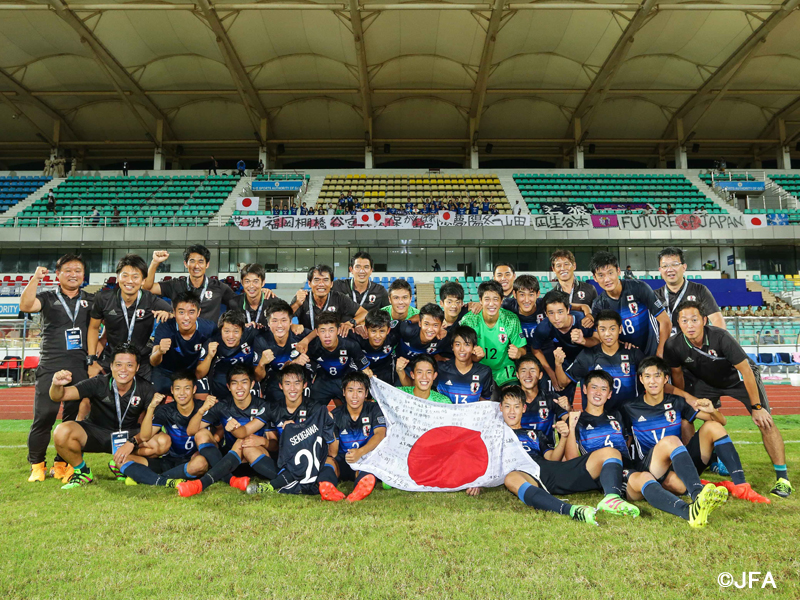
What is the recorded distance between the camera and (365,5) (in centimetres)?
1983

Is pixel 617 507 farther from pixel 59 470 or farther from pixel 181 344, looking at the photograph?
pixel 59 470

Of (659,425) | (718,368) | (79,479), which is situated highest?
(718,368)

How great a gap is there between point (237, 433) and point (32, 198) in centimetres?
3201

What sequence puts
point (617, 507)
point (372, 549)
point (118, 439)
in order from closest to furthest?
1. point (372, 549)
2. point (617, 507)
3. point (118, 439)

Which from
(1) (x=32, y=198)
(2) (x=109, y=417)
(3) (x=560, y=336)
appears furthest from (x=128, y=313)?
(1) (x=32, y=198)

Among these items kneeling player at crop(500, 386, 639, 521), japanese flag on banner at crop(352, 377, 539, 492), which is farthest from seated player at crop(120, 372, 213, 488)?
kneeling player at crop(500, 386, 639, 521)

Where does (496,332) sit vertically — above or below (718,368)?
above

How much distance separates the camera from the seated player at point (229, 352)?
5.09m

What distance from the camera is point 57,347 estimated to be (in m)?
4.99

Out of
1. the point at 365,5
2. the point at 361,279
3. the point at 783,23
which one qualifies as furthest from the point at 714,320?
the point at 783,23

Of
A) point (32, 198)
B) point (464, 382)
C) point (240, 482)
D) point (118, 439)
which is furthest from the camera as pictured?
point (32, 198)

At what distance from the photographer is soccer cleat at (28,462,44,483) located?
4812 mm

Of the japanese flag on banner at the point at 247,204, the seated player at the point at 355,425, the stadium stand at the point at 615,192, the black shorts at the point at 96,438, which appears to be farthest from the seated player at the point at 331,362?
the japanese flag on banner at the point at 247,204

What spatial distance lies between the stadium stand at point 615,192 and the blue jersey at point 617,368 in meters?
22.4
